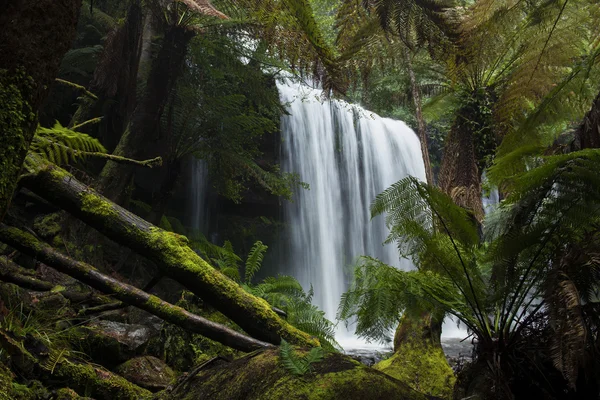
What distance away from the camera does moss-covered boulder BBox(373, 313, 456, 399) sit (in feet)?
13.5

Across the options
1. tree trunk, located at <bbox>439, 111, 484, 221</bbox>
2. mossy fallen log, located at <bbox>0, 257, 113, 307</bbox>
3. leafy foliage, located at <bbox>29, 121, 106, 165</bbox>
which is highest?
tree trunk, located at <bbox>439, 111, 484, 221</bbox>

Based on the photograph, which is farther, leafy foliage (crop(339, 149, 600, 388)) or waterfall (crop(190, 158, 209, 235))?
waterfall (crop(190, 158, 209, 235))

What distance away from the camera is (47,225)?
16.7 ft

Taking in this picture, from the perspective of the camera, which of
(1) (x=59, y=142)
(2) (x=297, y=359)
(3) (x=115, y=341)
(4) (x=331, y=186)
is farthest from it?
(4) (x=331, y=186)

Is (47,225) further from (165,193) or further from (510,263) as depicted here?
(510,263)

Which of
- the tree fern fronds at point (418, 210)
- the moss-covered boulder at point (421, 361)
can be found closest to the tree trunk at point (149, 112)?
the moss-covered boulder at point (421, 361)

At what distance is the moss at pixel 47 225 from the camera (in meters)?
4.96

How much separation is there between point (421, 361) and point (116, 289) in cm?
304

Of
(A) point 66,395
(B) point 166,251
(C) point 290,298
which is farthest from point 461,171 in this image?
(A) point 66,395

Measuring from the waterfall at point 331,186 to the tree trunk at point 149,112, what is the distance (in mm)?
5171

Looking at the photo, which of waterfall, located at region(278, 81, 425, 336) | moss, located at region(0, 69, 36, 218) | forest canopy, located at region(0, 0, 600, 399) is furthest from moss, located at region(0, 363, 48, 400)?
waterfall, located at region(278, 81, 425, 336)

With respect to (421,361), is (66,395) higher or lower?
lower

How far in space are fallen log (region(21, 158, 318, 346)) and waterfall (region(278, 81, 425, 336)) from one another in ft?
27.3

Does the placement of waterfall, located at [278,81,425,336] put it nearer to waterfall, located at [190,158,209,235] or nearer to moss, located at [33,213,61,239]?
waterfall, located at [190,158,209,235]
